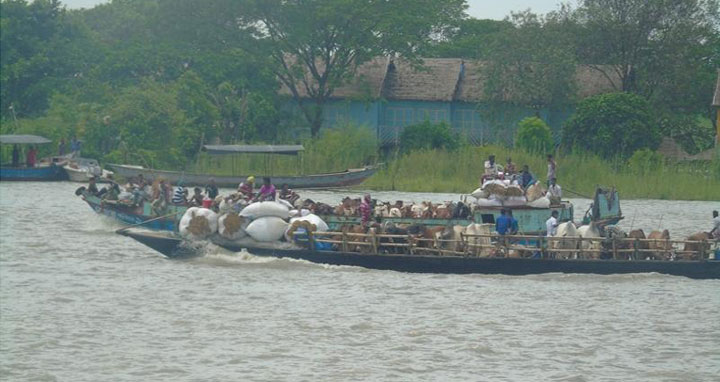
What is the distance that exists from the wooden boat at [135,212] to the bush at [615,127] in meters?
17.5

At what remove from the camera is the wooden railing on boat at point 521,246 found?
21.7 meters

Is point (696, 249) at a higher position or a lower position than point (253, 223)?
lower

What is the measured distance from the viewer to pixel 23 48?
54.0 metres

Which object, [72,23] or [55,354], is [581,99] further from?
[55,354]

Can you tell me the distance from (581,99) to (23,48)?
21131 millimetres

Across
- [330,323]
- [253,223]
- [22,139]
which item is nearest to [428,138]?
[22,139]

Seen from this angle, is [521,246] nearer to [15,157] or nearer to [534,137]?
[534,137]

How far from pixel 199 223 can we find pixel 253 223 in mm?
961

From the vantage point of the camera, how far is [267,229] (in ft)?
75.5

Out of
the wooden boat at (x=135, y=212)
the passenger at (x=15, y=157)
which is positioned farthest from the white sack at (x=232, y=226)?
the passenger at (x=15, y=157)

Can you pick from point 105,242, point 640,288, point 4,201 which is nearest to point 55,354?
point 640,288

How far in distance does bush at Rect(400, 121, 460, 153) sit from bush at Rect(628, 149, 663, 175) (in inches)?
244

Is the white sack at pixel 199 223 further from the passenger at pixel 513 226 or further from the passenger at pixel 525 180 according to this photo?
the passenger at pixel 525 180

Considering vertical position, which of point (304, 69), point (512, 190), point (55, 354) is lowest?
point (55, 354)
